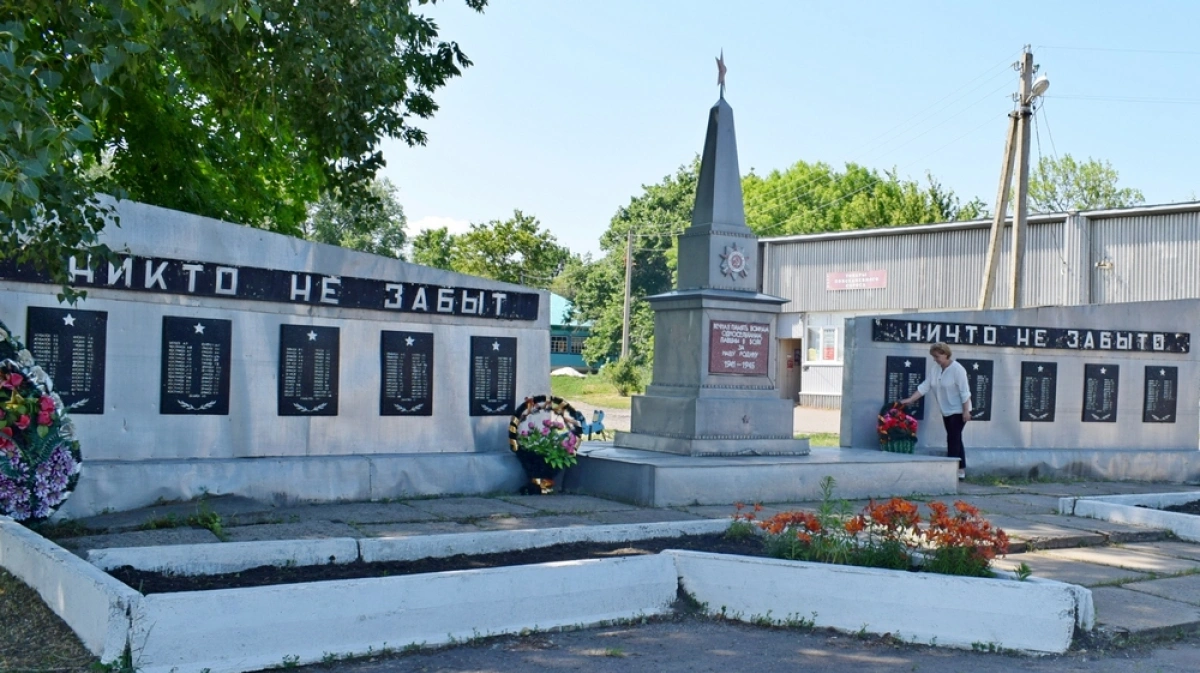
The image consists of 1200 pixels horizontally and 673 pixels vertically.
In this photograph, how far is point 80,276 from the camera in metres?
9.52

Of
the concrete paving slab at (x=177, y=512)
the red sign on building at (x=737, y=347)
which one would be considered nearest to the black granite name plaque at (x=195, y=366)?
the concrete paving slab at (x=177, y=512)

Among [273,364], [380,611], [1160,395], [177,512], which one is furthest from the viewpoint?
[1160,395]

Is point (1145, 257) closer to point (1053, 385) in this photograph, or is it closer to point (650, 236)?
point (1053, 385)

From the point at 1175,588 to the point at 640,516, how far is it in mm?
4361

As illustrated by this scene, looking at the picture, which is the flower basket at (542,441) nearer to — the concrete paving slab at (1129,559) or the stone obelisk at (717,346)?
the stone obelisk at (717,346)

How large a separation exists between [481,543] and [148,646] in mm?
2815

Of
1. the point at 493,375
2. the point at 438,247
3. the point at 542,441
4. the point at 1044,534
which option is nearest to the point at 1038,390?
the point at 1044,534

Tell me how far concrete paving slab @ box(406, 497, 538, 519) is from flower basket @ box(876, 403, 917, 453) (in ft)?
19.7

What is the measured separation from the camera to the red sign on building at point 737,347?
42.1 feet

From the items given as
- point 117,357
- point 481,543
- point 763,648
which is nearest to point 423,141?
point 117,357

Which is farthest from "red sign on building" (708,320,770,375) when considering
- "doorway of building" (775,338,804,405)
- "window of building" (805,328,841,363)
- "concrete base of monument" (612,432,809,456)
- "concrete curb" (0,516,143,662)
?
"doorway of building" (775,338,804,405)

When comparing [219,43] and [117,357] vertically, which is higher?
[219,43]

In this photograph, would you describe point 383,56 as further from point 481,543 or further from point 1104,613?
point 1104,613

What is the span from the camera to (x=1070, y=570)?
884 cm
